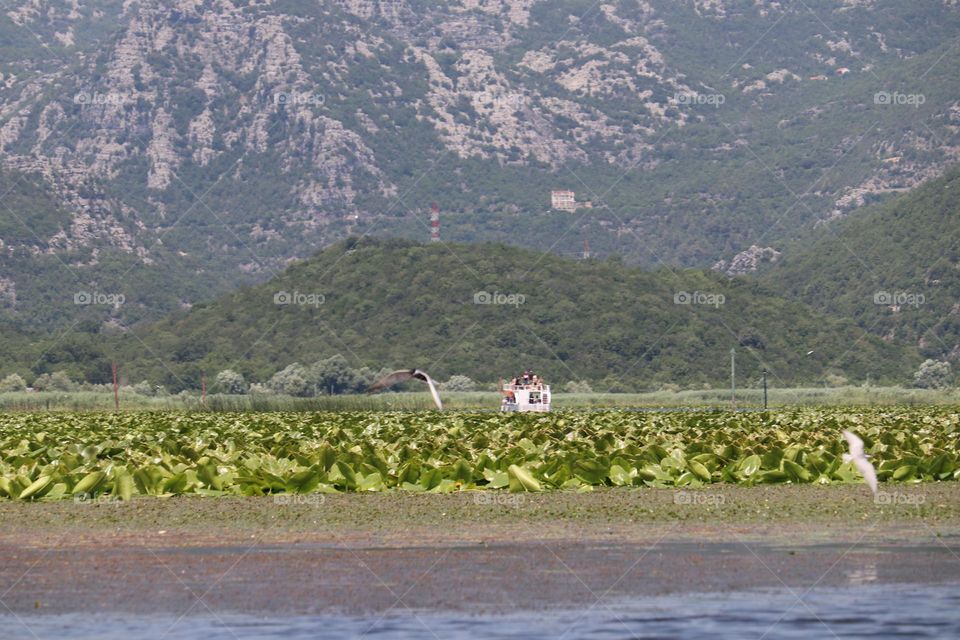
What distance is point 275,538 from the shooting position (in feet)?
71.3

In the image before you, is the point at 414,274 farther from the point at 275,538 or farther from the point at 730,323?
the point at 275,538

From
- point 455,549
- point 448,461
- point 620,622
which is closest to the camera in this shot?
point 620,622

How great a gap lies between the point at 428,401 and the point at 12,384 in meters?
36.6

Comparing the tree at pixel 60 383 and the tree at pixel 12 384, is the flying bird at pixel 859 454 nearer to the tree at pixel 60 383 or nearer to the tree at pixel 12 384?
the tree at pixel 12 384

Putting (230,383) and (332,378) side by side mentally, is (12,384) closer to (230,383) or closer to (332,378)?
(230,383)

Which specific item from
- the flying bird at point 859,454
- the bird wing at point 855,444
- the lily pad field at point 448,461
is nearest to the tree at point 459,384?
the lily pad field at point 448,461

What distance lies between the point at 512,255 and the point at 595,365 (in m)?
22.7

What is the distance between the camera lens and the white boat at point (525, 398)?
220ft

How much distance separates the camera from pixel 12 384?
10594 centimetres

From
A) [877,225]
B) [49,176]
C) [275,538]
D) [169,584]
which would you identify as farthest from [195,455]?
[49,176]

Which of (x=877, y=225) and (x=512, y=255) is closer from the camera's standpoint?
(x=512, y=255)

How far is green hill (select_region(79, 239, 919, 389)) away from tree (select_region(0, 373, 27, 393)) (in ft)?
50.0

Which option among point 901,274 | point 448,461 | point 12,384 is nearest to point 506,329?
point 901,274

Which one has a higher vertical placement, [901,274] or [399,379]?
[901,274]
